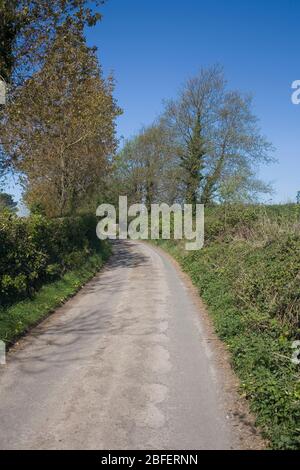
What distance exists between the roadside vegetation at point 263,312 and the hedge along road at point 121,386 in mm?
428

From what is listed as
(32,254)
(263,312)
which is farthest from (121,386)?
(32,254)

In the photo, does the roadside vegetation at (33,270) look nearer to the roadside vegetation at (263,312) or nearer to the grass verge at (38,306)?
the grass verge at (38,306)

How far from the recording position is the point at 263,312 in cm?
1075

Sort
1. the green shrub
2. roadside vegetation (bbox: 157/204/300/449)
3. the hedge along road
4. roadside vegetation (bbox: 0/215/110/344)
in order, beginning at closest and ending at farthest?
the hedge along road → roadside vegetation (bbox: 157/204/300/449) → roadside vegetation (bbox: 0/215/110/344) → the green shrub

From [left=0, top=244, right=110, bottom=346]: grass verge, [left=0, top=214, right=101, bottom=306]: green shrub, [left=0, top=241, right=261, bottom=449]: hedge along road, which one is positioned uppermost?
[left=0, top=214, right=101, bottom=306]: green shrub

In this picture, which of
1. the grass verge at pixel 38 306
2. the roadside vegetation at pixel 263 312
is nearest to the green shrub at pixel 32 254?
the grass verge at pixel 38 306

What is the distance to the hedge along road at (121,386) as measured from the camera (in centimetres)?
631

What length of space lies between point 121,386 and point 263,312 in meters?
4.47

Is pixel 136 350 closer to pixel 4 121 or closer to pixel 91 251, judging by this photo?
pixel 4 121

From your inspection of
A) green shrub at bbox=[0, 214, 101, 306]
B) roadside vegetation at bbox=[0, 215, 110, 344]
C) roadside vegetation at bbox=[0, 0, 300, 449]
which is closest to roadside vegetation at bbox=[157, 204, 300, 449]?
roadside vegetation at bbox=[0, 0, 300, 449]

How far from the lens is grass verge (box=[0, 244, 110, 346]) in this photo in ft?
35.7

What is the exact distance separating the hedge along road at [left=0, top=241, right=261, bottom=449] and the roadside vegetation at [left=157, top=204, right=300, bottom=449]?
0.43 m

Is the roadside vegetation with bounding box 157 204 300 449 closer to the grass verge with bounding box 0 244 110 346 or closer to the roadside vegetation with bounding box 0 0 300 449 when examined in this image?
the roadside vegetation with bounding box 0 0 300 449

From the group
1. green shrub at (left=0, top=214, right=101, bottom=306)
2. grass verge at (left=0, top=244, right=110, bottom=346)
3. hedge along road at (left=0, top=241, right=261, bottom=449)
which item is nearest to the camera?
hedge along road at (left=0, top=241, right=261, bottom=449)
